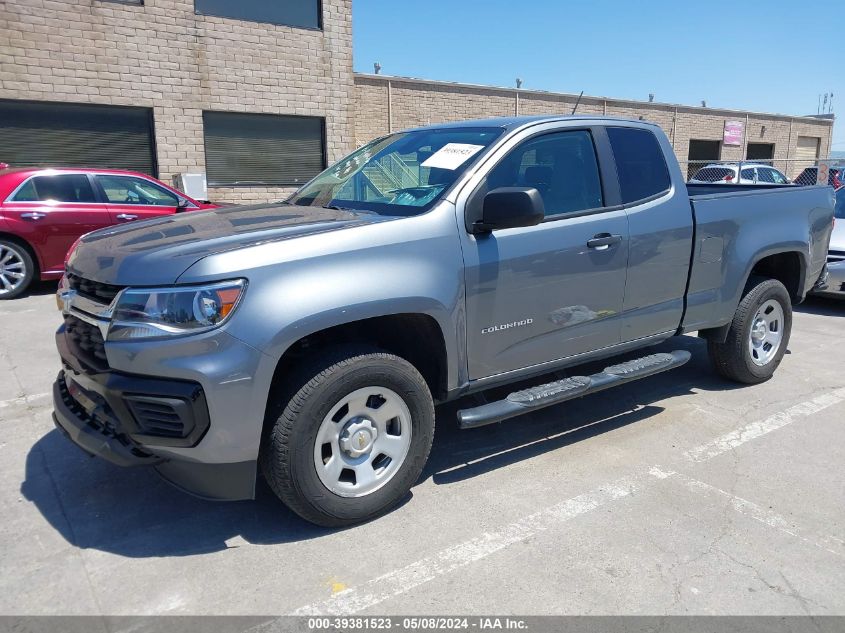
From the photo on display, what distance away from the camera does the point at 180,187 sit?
1369 cm

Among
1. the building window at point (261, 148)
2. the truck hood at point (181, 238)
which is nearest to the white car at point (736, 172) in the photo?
the building window at point (261, 148)

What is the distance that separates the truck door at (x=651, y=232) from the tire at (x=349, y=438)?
1745mm

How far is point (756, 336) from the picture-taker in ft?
17.7

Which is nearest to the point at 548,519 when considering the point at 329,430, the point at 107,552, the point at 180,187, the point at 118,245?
the point at 329,430

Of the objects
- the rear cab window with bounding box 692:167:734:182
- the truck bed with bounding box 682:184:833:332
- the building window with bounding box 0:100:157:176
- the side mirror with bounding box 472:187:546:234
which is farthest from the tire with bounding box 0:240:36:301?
the rear cab window with bounding box 692:167:734:182

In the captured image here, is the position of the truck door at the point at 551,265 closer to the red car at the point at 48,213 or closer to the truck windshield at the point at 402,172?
the truck windshield at the point at 402,172

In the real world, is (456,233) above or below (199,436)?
above

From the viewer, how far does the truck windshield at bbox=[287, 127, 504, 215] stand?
3619 mm

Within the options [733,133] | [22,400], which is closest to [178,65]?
[22,400]

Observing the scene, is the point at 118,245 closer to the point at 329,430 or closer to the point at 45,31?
the point at 329,430

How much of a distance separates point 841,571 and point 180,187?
1333 cm

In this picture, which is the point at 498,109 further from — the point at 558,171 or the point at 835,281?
the point at 558,171

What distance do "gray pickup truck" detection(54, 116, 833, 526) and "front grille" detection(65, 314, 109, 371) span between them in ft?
0.06

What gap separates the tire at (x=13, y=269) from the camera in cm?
855
